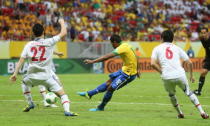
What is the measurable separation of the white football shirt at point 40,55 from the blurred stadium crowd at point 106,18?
825 inches

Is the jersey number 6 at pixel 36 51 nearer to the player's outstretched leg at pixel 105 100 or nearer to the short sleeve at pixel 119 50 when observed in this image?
the short sleeve at pixel 119 50

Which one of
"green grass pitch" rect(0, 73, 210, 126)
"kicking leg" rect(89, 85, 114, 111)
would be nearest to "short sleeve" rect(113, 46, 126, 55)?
"kicking leg" rect(89, 85, 114, 111)

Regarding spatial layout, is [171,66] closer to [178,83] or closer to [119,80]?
[178,83]

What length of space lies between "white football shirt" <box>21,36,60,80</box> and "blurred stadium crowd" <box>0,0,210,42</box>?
68.8 ft

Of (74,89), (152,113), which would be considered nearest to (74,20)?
(74,89)

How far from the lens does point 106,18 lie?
139 ft

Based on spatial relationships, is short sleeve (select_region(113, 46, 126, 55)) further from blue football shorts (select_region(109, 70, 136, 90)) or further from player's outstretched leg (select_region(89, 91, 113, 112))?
player's outstretched leg (select_region(89, 91, 113, 112))

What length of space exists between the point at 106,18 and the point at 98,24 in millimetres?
1741

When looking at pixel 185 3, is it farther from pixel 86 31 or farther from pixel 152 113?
pixel 152 113

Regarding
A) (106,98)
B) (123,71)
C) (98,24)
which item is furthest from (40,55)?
(98,24)

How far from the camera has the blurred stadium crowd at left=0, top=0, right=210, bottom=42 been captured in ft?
117

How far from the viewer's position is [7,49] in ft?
114

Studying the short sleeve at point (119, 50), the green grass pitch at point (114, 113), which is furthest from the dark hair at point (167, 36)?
the short sleeve at point (119, 50)

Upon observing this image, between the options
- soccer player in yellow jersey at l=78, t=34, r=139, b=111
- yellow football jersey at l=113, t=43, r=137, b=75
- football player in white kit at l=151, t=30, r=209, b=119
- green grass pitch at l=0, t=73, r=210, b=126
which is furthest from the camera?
soccer player in yellow jersey at l=78, t=34, r=139, b=111
